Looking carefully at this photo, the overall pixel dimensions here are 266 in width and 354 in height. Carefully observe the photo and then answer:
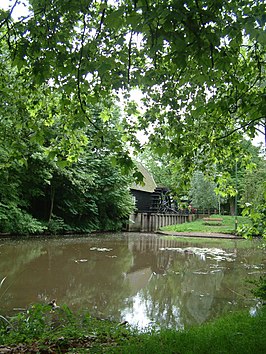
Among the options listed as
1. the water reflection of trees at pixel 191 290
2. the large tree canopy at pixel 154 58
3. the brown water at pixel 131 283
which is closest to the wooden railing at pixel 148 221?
the brown water at pixel 131 283

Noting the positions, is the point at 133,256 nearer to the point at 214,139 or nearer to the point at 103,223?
the point at 214,139

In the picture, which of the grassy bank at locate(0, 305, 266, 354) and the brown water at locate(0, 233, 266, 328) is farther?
the brown water at locate(0, 233, 266, 328)

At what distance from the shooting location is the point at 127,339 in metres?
4.00

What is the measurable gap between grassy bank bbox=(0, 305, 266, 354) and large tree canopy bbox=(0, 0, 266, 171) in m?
2.13

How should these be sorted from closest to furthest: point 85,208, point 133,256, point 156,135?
point 156,135
point 133,256
point 85,208

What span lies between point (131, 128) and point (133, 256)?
32.2 feet

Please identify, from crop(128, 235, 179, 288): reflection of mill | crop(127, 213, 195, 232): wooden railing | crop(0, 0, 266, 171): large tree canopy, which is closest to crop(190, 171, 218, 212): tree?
crop(127, 213, 195, 232): wooden railing

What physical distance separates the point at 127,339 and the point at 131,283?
479cm

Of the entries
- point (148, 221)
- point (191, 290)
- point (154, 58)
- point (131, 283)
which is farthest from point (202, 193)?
point (154, 58)

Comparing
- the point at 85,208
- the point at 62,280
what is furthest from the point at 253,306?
the point at 85,208

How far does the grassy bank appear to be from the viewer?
11.4 feet

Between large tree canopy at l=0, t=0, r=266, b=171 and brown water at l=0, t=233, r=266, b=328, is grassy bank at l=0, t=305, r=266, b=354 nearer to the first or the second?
brown water at l=0, t=233, r=266, b=328

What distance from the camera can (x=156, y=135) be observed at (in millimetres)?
4898

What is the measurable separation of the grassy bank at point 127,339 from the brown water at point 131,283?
1.23 m
